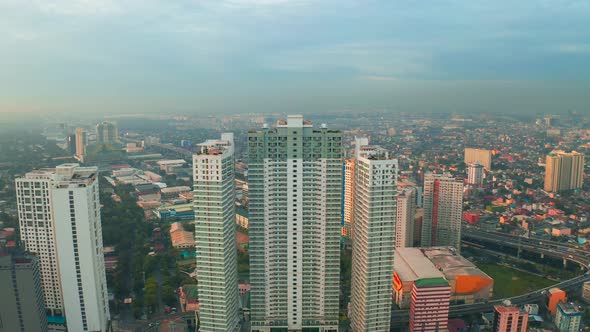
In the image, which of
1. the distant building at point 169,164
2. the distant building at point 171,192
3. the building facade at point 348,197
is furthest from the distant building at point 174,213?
the distant building at point 169,164

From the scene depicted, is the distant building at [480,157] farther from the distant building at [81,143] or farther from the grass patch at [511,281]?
the distant building at [81,143]

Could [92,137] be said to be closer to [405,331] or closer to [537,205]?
[405,331]

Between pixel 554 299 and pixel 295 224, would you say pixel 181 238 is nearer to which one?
pixel 295 224

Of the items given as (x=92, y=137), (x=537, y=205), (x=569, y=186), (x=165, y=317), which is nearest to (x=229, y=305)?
(x=165, y=317)

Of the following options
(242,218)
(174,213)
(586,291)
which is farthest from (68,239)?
(586,291)

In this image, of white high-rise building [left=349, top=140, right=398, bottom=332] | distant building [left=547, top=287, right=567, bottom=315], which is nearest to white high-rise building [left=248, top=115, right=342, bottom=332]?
white high-rise building [left=349, top=140, right=398, bottom=332]

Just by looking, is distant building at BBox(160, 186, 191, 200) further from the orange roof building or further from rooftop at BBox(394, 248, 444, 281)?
rooftop at BBox(394, 248, 444, 281)
